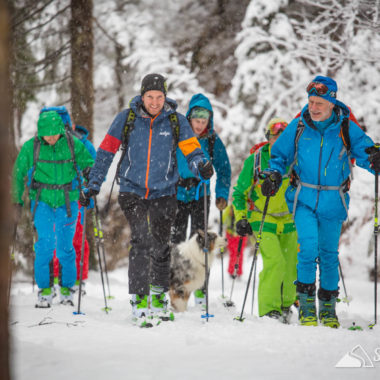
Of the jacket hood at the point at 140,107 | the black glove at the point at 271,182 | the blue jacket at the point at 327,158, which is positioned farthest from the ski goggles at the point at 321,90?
the jacket hood at the point at 140,107

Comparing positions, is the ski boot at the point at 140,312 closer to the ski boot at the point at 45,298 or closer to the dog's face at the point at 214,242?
the ski boot at the point at 45,298

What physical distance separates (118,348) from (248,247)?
37.4ft

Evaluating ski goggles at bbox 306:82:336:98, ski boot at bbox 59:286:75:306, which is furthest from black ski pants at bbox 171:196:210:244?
ski goggles at bbox 306:82:336:98

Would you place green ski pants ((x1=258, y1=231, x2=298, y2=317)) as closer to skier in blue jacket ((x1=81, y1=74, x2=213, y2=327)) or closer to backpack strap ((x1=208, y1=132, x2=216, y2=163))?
skier in blue jacket ((x1=81, y1=74, x2=213, y2=327))

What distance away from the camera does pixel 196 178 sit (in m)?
6.07

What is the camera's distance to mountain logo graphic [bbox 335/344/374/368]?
2991 mm

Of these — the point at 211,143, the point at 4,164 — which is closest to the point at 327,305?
the point at 211,143

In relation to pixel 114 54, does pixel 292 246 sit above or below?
below

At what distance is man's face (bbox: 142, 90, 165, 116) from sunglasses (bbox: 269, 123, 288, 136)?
1642 mm

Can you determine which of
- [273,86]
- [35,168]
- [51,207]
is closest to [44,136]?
[35,168]

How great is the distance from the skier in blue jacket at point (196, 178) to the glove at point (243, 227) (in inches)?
28.2

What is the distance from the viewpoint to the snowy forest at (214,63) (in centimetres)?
1013

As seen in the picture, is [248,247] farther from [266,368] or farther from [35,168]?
[266,368]

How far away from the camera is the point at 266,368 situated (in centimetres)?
274
